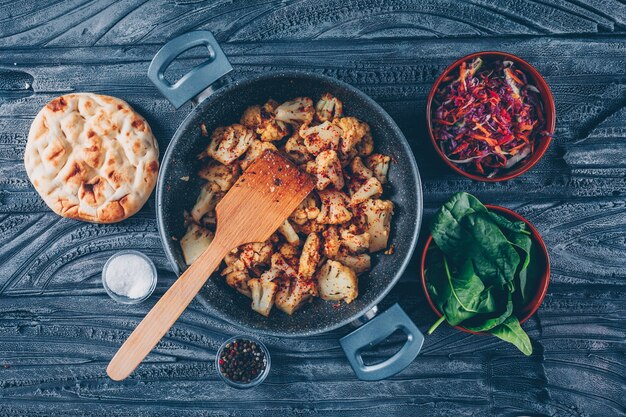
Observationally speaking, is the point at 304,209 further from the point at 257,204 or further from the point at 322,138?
the point at 322,138

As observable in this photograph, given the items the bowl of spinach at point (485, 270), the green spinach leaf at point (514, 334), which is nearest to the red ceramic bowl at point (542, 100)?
the bowl of spinach at point (485, 270)

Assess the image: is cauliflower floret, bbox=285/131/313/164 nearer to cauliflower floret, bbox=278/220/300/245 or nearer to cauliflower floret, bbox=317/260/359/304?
cauliflower floret, bbox=278/220/300/245

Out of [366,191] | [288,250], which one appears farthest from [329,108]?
[288,250]

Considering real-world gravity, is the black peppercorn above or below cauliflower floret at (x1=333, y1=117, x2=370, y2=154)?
below

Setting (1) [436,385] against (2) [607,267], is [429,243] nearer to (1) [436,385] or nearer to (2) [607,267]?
(1) [436,385]

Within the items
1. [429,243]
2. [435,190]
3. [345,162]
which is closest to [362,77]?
[345,162]

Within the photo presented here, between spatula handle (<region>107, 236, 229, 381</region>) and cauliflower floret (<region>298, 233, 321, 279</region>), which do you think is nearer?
spatula handle (<region>107, 236, 229, 381</region>)

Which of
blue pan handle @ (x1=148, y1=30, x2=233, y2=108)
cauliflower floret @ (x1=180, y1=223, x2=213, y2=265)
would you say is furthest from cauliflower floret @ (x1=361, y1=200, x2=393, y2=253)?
blue pan handle @ (x1=148, y1=30, x2=233, y2=108)

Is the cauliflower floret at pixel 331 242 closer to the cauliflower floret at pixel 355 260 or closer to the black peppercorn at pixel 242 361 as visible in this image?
the cauliflower floret at pixel 355 260
